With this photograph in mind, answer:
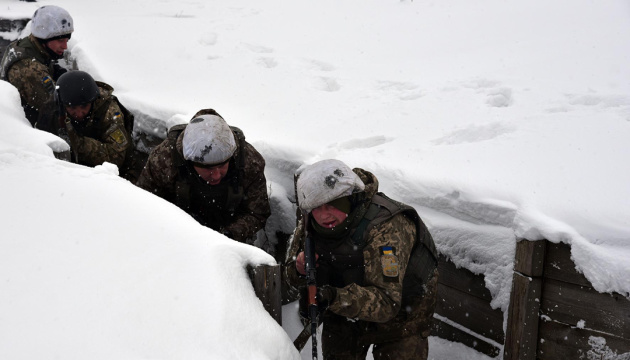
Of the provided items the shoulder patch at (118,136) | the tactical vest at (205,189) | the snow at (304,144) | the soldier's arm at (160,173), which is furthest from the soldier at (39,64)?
the tactical vest at (205,189)

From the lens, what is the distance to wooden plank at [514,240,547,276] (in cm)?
321

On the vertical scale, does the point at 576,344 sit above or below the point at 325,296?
below

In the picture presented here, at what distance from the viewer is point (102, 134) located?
4727mm

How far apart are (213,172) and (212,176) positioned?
0.04 m

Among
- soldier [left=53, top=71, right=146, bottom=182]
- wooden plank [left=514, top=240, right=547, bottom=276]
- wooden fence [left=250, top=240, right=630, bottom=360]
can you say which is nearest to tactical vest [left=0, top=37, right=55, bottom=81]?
soldier [left=53, top=71, right=146, bottom=182]

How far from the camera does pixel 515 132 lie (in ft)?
14.6

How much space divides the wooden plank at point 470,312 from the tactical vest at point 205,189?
1.61 metres

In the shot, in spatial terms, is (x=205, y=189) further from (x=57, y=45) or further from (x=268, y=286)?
(x=57, y=45)

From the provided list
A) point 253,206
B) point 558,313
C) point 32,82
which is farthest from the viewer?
point 32,82

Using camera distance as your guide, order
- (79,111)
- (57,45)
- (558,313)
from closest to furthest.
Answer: (558,313)
(79,111)
(57,45)

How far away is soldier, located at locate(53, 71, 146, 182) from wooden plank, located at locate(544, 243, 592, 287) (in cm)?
340

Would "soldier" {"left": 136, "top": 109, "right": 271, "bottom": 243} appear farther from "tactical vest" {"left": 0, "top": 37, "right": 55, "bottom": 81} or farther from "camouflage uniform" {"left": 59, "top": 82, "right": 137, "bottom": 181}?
"tactical vest" {"left": 0, "top": 37, "right": 55, "bottom": 81}

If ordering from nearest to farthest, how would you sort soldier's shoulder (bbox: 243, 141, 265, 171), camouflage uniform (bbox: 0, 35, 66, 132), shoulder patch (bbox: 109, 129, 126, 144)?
soldier's shoulder (bbox: 243, 141, 265, 171) < shoulder patch (bbox: 109, 129, 126, 144) < camouflage uniform (bbox: 0, 35, 66, 132)

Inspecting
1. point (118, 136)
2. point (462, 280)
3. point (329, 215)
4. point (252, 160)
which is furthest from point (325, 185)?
point (118, 136)
